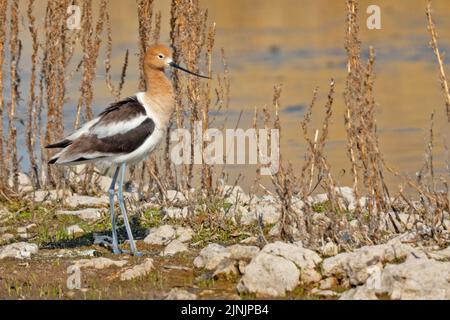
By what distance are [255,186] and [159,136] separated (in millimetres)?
1038

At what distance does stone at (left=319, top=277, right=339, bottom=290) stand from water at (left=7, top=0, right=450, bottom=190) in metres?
3.26

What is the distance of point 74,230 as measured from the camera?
8.80m

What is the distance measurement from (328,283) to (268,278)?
39cm

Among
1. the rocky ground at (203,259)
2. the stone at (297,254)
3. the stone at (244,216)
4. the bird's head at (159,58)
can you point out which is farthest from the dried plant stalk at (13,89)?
the stone at (297,254)

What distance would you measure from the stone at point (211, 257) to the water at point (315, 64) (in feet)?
9.28

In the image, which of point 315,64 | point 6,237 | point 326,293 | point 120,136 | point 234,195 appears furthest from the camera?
point 315,64

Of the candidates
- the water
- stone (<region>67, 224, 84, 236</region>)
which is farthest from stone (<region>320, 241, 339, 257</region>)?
the water

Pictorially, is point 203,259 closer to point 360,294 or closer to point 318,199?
point 360,294

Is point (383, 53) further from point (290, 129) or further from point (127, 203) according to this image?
point (127, 203)

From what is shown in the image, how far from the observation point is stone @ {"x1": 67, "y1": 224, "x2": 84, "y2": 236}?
28.7 ft

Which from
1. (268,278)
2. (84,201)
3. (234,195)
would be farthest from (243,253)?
(84,201)

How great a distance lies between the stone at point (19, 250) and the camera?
7.87 m

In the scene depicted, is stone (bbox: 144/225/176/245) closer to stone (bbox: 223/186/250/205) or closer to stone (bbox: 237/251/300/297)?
stone (bbox: 223/186/250/205)
